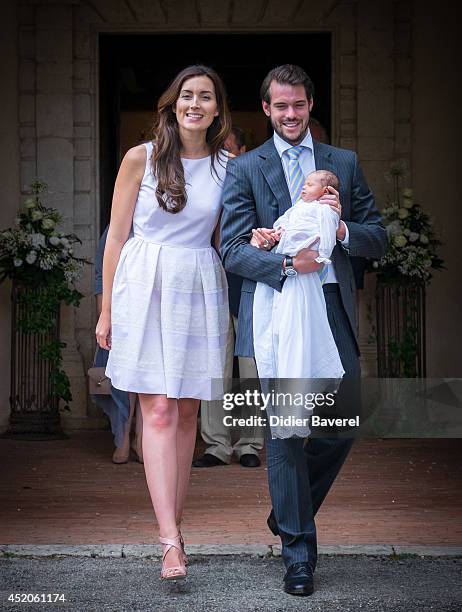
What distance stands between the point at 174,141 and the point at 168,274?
0.55 meters

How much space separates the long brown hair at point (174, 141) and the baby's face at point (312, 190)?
52 cm

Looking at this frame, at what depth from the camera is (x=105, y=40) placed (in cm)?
1008

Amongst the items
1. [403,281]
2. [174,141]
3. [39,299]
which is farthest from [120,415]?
[174,141]

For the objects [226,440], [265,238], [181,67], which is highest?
[181,67]

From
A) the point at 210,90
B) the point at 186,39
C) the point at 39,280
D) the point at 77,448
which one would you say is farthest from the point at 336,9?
the point at 210,90

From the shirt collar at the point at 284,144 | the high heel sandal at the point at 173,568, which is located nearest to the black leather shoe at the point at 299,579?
the high heel sandal at the point at 173,568

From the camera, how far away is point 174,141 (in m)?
5.02

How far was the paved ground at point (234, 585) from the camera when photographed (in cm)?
455

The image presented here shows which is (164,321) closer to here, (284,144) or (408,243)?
(284,144)

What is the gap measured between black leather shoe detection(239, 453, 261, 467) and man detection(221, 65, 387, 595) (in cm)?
289

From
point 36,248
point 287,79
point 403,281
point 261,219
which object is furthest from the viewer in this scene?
point 403,281

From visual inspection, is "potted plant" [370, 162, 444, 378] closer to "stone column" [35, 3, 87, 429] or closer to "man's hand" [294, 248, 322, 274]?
"stone column" [35, 3, 87, 429]

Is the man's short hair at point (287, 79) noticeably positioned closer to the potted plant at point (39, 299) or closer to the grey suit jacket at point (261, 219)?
the grey suit jacket at point (261, 219)

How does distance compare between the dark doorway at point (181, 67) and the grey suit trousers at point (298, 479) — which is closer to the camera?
the grey suit trousers at point (298, 479)
